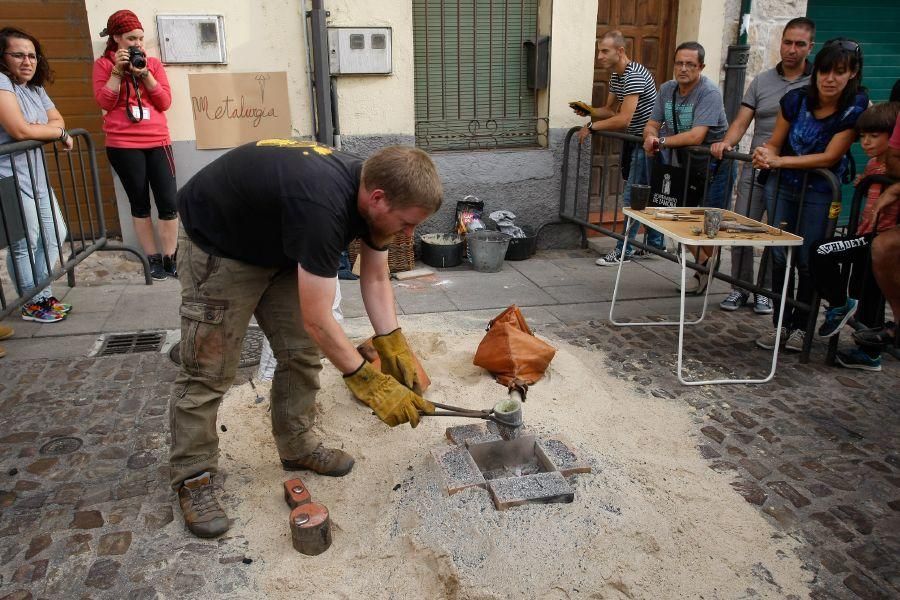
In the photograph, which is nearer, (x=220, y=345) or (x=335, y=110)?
(x=220, y=345)

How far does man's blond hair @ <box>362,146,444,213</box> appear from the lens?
92.4 inches

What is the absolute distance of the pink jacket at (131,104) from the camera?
18.0ft

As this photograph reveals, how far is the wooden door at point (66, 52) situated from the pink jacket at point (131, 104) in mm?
685

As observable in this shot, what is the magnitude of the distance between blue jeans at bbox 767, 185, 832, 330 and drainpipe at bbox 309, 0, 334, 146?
363 centimetres

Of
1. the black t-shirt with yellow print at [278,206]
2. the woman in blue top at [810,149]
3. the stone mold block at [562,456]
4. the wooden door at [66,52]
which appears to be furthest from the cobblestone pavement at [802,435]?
the wooden door at [66,52]

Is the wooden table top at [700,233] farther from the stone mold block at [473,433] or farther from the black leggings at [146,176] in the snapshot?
the black leggings at [146,176]

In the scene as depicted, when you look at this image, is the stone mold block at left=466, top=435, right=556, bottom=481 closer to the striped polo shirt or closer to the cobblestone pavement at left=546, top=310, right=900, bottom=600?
the cobblestone pavement at left=546, top=310, right=900, bottom=600

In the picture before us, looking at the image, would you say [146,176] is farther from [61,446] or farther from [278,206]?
[278,206]

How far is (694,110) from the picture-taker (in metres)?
5.66

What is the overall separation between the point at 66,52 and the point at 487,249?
13.0 feet

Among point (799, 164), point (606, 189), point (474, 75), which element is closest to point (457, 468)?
point (799, 164)

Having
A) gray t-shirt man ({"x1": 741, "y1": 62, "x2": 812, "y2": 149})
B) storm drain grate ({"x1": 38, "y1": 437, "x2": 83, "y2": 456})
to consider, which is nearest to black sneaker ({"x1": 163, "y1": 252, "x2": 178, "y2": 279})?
storm drain grate ({"x1": 38, "y1": 437, "x2": 83, "y2": 456})

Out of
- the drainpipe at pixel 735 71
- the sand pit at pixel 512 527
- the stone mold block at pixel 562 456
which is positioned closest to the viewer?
the sand pit at pixel 512 527

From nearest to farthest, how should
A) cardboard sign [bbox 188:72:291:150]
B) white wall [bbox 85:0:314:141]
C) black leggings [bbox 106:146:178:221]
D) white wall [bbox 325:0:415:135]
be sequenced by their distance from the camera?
black leggings [bbox 106:146:178:221] < white wall [bbox 85:0:314:141] < cardboard sign [bbox 188:72:291:150] < white wall [bbox 325:0:415:135]
